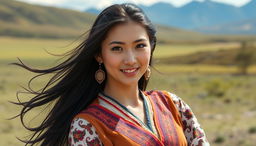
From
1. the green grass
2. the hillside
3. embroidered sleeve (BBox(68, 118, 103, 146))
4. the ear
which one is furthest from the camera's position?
the green grass

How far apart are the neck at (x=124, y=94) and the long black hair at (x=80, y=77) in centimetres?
11

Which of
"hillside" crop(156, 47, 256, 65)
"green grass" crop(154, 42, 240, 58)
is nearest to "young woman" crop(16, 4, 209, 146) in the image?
"hillside" crop(156, 47, 256, 65)

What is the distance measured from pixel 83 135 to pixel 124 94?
0.47m

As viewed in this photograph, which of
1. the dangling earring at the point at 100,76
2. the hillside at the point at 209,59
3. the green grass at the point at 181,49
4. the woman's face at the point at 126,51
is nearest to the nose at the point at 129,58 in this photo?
the woman's face at the point at 126,51

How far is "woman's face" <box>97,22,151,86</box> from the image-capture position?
2.63 m

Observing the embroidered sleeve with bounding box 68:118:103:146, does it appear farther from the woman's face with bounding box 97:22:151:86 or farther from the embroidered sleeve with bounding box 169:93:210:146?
the embroidered sleeve with bounding box 169:93:210:146

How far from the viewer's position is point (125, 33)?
8.70ft

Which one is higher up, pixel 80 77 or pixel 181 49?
pixel 80 77

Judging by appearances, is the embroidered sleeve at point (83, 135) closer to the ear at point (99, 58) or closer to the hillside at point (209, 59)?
the ear at point (99, 58)

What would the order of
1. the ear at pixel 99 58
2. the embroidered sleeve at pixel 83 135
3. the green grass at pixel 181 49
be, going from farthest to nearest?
the green grass at pixel 181 49, the ear at pixel 99 58, the embroidered sleeve at pixel 83 135

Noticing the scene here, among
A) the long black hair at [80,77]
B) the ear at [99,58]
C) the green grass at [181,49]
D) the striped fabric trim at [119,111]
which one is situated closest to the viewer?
Result: the striped fabric trim at [119,111]

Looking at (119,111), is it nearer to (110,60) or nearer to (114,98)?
(114,98)

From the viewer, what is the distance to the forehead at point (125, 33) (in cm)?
264

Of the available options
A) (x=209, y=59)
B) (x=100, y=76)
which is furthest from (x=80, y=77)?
(x=209, y=59)
